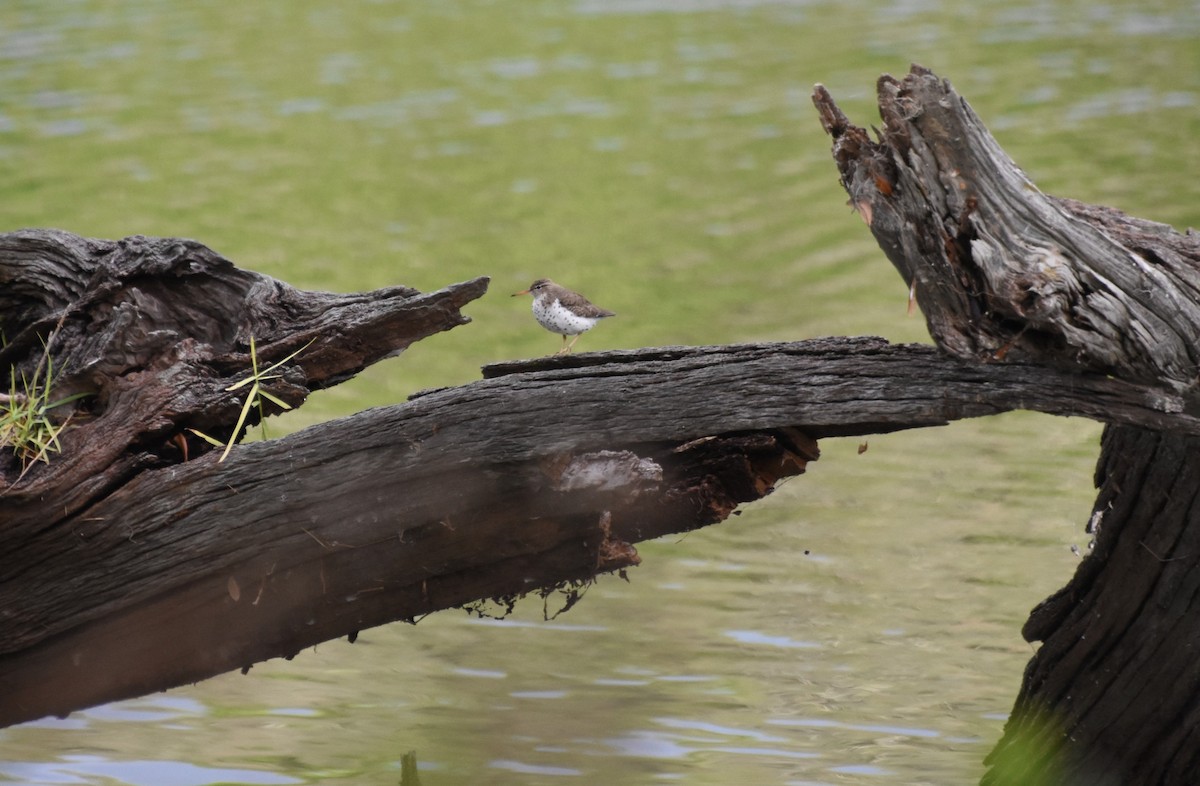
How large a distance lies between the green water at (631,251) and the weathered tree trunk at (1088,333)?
38.1 inches

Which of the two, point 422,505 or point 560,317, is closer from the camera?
point 422,505

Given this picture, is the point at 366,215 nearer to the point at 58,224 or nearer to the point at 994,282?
the point at 58,224

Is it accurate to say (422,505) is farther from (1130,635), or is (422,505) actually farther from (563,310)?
(1130,635)

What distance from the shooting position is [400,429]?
13.5ft

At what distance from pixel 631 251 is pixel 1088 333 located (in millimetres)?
8832

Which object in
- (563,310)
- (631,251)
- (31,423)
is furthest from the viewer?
(631,251)

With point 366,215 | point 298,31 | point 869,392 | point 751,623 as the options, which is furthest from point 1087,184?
point 298,31

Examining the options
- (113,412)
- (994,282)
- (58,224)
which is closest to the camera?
(994,282)

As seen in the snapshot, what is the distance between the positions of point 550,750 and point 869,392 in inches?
87.8

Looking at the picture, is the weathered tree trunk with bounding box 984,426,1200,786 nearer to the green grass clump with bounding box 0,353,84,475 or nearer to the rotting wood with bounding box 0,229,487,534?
the rotting wood with bounding box 0,229,487,534

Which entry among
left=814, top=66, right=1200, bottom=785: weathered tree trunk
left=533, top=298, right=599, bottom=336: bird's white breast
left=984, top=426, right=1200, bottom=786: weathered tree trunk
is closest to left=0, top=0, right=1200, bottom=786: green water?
left=984, top=426, right=1200, bottom=786: weathered tree trunk

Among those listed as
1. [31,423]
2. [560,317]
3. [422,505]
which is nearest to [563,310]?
[560,317]

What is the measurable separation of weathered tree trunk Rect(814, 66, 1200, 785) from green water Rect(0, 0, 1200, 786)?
967mm

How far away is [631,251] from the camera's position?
1227 centimetres
